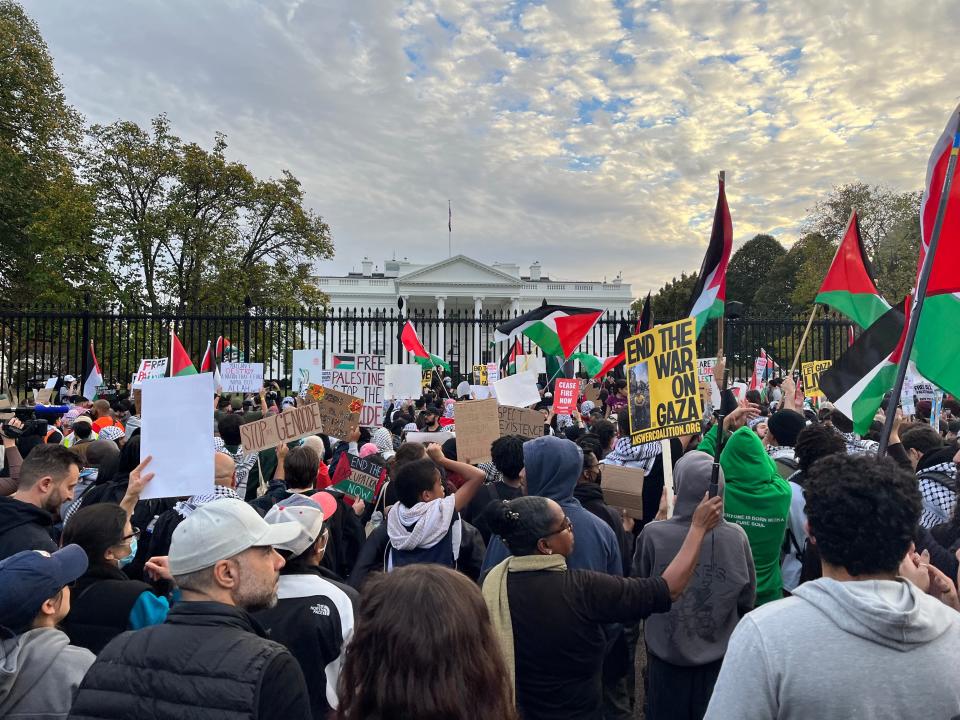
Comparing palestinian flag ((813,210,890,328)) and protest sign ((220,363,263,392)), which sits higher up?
palestinian flag ((813,210,890,328))

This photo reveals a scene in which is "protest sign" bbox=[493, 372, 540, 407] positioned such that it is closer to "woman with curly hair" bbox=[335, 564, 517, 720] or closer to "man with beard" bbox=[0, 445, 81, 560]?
"man with beard" bbox=[0, 445, 81, 560]

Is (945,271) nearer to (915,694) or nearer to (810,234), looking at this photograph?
(915,694)

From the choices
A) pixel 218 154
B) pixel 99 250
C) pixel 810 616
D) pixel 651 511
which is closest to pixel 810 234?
pixel 218 154

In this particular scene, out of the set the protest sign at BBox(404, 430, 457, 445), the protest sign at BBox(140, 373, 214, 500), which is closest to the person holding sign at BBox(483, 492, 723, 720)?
the protest sign at BBox(140, 373, 214, 500)

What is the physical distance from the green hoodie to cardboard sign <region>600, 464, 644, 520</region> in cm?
109

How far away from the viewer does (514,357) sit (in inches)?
585

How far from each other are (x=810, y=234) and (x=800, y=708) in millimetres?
47331

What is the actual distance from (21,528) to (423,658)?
282 centimetres

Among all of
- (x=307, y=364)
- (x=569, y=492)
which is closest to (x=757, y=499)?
(x=569, y=492)

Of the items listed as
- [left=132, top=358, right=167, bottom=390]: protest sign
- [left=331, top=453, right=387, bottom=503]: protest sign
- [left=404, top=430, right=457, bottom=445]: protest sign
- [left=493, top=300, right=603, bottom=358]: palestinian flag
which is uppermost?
[left=493, top=300, right=603, bottom=358]: palestinian flag

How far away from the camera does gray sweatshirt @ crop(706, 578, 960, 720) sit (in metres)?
1.68

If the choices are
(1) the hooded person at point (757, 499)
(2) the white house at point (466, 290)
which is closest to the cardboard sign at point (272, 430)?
(1) the hooded person at point (757, 499)

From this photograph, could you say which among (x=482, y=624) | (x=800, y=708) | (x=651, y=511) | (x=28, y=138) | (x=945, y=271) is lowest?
(x=651, y=511)

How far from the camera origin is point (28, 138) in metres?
22.8
